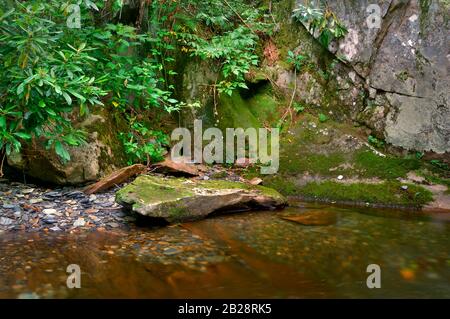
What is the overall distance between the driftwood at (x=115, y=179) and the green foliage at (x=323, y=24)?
3850 millimetres

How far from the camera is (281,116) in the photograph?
7297 mm

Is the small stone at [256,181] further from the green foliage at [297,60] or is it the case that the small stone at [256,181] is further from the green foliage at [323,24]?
the green foliage at [323,24]

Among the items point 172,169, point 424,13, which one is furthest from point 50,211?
point 424,13

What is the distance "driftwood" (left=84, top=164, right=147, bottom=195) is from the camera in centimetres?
522

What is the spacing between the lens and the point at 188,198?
4.82 m

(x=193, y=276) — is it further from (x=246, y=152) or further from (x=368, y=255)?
(x=246, y=152)

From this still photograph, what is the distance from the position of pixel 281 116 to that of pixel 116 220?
3792 millimetres

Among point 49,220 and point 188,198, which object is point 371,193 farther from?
point 49,220

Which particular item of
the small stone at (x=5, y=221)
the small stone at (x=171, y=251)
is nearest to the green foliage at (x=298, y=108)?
the small stone at (x=171, y=251)

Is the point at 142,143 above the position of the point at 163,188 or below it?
above

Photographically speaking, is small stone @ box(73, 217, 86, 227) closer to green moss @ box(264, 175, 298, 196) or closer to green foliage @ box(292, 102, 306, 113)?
green moss @ box(264, 175, 298, 196)

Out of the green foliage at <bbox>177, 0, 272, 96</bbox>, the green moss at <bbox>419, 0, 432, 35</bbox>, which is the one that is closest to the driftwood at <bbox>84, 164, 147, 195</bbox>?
the green foliage at <bbox>177, 0, 272, 96</bbox>

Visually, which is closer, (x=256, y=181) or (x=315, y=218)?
(x=315, y=218)

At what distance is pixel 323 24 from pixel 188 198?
4164 mm
